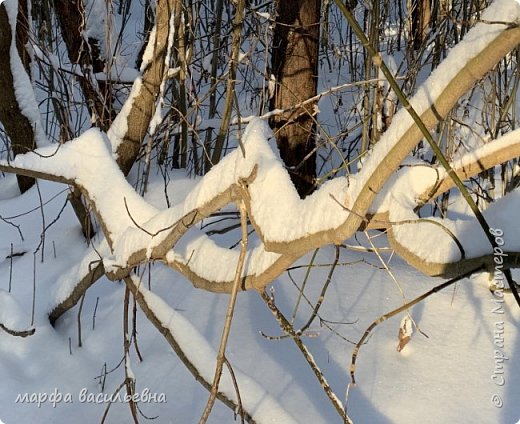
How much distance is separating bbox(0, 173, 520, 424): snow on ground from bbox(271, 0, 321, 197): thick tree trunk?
0.61 metres

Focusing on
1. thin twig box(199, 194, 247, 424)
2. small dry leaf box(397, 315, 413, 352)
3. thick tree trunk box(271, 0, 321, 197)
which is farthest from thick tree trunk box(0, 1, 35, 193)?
small dry leaf box(397, 315, 413, 352)

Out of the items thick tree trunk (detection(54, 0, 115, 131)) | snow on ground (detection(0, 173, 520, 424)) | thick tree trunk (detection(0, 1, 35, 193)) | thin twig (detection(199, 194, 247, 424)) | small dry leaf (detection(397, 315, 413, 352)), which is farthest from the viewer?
thick tree trunk (detection(54, 0, 115, 131))

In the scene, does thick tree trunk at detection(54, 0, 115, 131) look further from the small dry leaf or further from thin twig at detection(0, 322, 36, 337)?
the small dry leaf

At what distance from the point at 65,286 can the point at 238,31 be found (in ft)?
4.25

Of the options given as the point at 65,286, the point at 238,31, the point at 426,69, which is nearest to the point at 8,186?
the point at 65,286

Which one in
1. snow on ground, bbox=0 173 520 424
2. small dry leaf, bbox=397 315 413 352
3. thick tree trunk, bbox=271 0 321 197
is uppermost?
thick tree trunk, bbox=271 0 321 197

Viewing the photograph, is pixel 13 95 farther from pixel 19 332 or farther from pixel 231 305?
pixel 231 305

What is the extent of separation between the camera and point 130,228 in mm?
1842

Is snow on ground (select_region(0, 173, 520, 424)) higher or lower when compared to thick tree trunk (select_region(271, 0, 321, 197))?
lower

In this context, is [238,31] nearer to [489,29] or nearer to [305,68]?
[305,68]

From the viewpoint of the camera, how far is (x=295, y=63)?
266 cm

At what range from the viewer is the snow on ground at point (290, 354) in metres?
1.83

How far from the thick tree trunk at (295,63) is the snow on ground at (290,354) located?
0.61 m

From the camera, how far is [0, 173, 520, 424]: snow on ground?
1.83m
